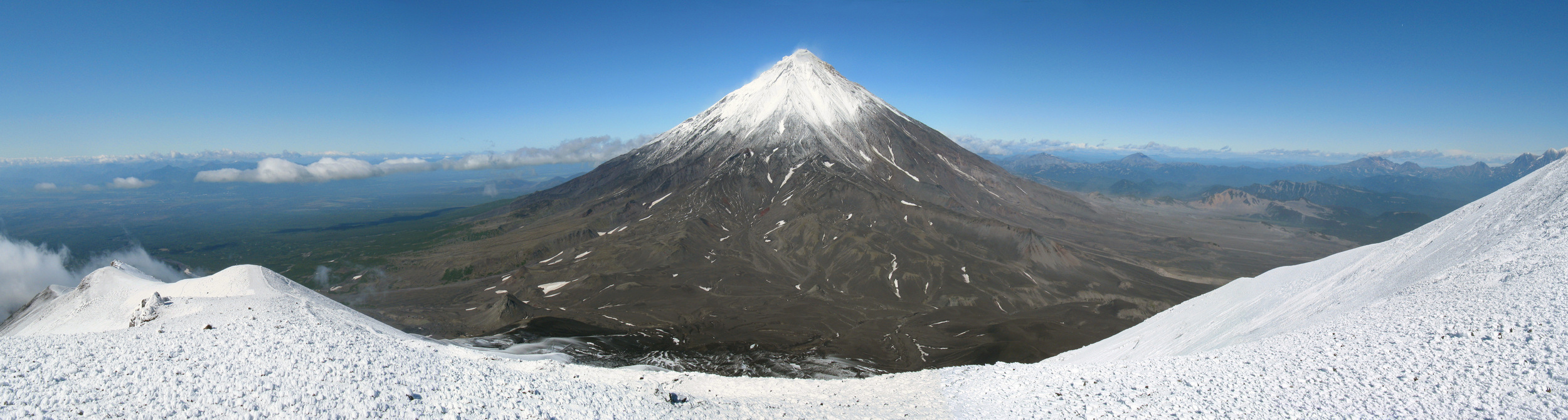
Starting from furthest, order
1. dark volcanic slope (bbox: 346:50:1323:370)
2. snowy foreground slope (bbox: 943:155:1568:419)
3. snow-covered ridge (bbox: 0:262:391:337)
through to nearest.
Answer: dark volcanic slope (bbox: 346:50:1323:370), snow-covered ridge (bbox: 0:262:391:337), snowy foreground slope (bbox: 943:155:1568:419)

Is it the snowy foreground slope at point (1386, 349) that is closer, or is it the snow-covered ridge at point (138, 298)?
the snowy foreground slope at point (1386, 349)

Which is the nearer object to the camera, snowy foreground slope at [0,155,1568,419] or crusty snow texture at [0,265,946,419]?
snowy foreground slope at [0,155,1568,419]

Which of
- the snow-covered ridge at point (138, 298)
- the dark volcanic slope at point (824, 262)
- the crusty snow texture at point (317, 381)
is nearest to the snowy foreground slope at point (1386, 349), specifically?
the crusty snow texture at point (317, 381)

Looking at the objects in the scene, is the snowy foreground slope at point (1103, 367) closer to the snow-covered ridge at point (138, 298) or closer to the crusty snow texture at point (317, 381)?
the crusty snow texture at point (317, 381)

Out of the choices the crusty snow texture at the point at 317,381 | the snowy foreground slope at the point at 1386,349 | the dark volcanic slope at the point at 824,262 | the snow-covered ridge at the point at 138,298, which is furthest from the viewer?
the dark volcanic slope at the point at 824,262

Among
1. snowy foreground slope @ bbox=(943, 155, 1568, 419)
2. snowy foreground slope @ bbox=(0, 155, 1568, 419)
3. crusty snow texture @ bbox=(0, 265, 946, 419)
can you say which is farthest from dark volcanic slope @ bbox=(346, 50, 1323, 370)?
crusty snow texture @ bbox=(0, 265, 946, 419)

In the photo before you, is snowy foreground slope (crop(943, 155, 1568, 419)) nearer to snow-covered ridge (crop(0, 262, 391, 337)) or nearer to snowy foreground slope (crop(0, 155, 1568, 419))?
snowy foreground slope (crop(0, 155, 1568, 419))

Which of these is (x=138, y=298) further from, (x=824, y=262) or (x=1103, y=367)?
(x=824, y=262)
